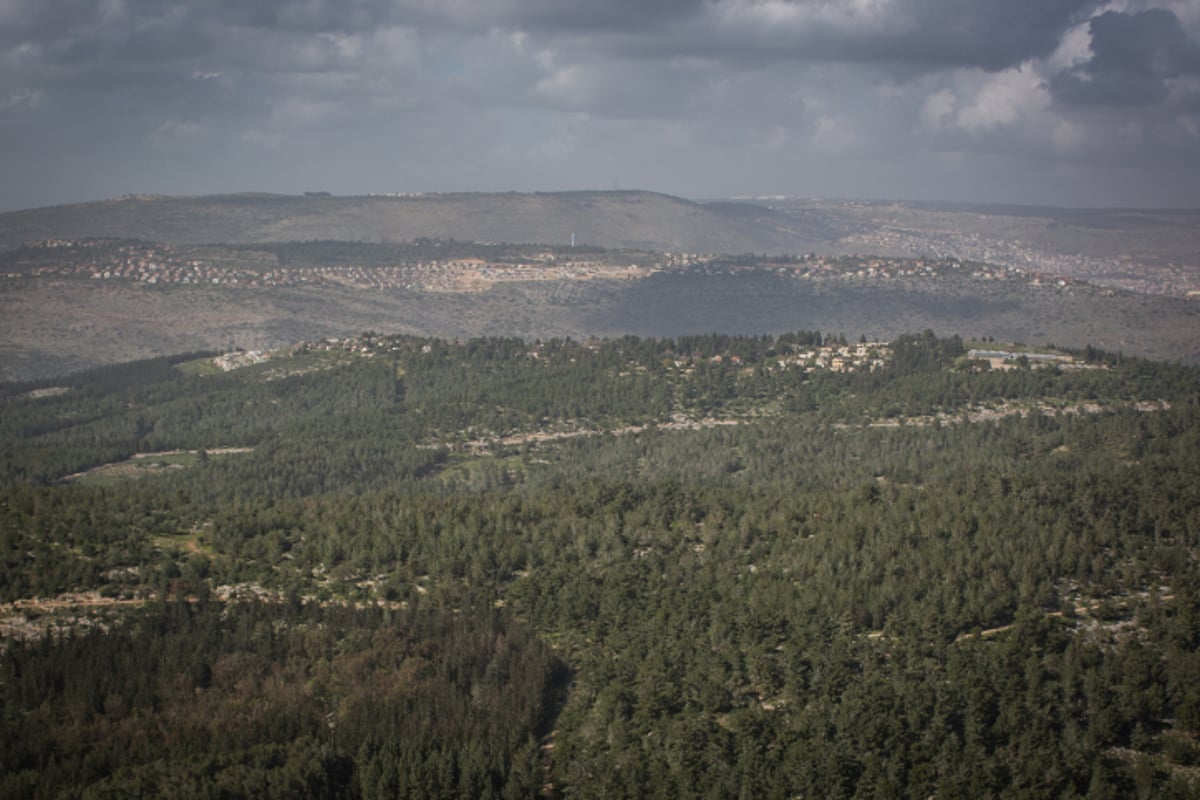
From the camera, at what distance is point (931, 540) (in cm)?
8938

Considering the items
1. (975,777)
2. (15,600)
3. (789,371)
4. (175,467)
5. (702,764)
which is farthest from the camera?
(789,371)

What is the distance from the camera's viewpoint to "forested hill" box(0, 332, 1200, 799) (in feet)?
206

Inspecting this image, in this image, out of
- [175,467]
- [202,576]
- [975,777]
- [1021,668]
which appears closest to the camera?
[975,777]

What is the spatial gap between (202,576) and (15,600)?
12.1 meters

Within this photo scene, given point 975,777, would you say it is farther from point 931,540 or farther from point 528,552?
point 528,552

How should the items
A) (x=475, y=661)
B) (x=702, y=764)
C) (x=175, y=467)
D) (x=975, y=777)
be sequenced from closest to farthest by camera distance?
1. (x=975, y=777)
2. (x=702, y=764)
3. (x=475, y=661)
4. (x=175, y=467)

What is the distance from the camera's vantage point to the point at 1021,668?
68.2 m

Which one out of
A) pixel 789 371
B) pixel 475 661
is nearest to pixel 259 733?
pixel 475 661

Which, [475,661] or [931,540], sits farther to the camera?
[931,540]

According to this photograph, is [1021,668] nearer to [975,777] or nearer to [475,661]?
[975,777]

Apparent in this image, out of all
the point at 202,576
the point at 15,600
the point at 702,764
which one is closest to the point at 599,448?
the point at 202,576

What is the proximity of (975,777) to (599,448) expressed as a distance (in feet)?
307

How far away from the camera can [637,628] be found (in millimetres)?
80062

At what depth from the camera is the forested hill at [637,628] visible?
62.8 m
